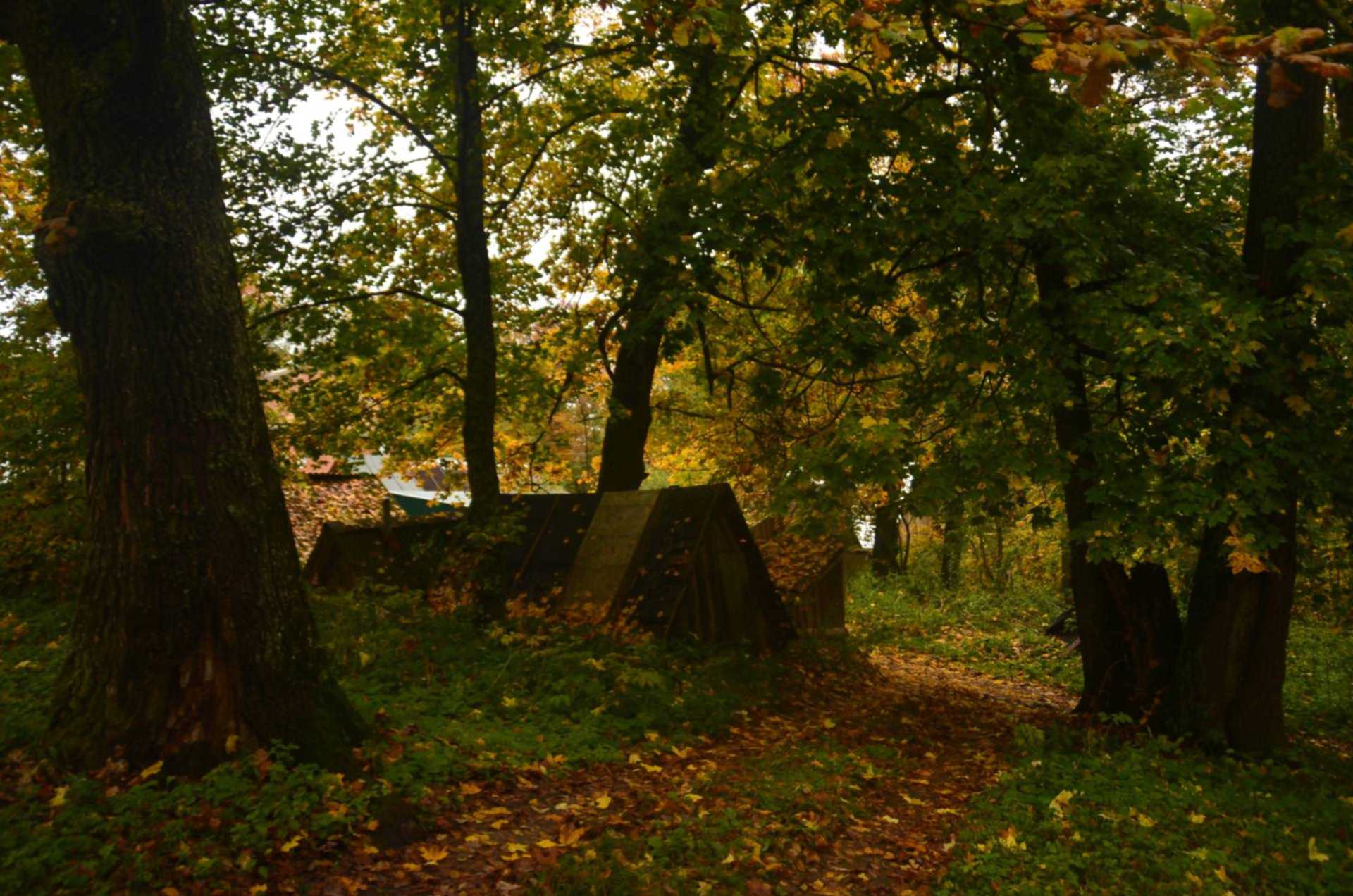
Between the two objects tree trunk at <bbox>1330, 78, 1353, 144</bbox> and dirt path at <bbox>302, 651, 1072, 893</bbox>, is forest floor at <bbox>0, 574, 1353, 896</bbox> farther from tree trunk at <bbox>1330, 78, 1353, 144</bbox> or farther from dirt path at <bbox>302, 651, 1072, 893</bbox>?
tree trunk at <bbox>1330, 78, 1353, 144</bbox>

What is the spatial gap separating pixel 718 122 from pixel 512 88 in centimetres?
263

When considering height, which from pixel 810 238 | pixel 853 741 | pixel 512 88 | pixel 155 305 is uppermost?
pixel 512 88

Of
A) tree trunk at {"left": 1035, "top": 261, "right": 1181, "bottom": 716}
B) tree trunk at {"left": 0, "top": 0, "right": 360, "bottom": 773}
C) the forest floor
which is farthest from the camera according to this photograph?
tree trunk at {"left": 1035, "top": 261, "right": 1181, "bottom": 716}

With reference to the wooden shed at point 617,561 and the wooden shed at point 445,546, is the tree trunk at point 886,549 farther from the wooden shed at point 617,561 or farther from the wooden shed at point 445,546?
the wooden shed at point 445,546

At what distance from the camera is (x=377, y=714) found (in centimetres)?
708

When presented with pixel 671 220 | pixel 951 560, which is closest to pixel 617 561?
pixel 671 220

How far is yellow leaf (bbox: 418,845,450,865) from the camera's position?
551cm

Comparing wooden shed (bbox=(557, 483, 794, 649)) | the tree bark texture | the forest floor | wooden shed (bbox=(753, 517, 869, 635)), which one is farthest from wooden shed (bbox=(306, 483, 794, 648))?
the tree bark texture

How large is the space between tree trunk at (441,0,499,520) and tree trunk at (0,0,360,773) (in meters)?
4.78

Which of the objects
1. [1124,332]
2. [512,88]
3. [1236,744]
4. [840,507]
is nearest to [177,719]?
[840,507]

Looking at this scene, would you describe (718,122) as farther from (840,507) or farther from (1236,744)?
(1236,744)

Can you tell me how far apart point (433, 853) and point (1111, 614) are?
732cm

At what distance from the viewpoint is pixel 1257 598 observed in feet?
30.0

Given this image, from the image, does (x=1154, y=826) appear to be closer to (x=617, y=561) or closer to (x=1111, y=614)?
(x=1111, y=614)
